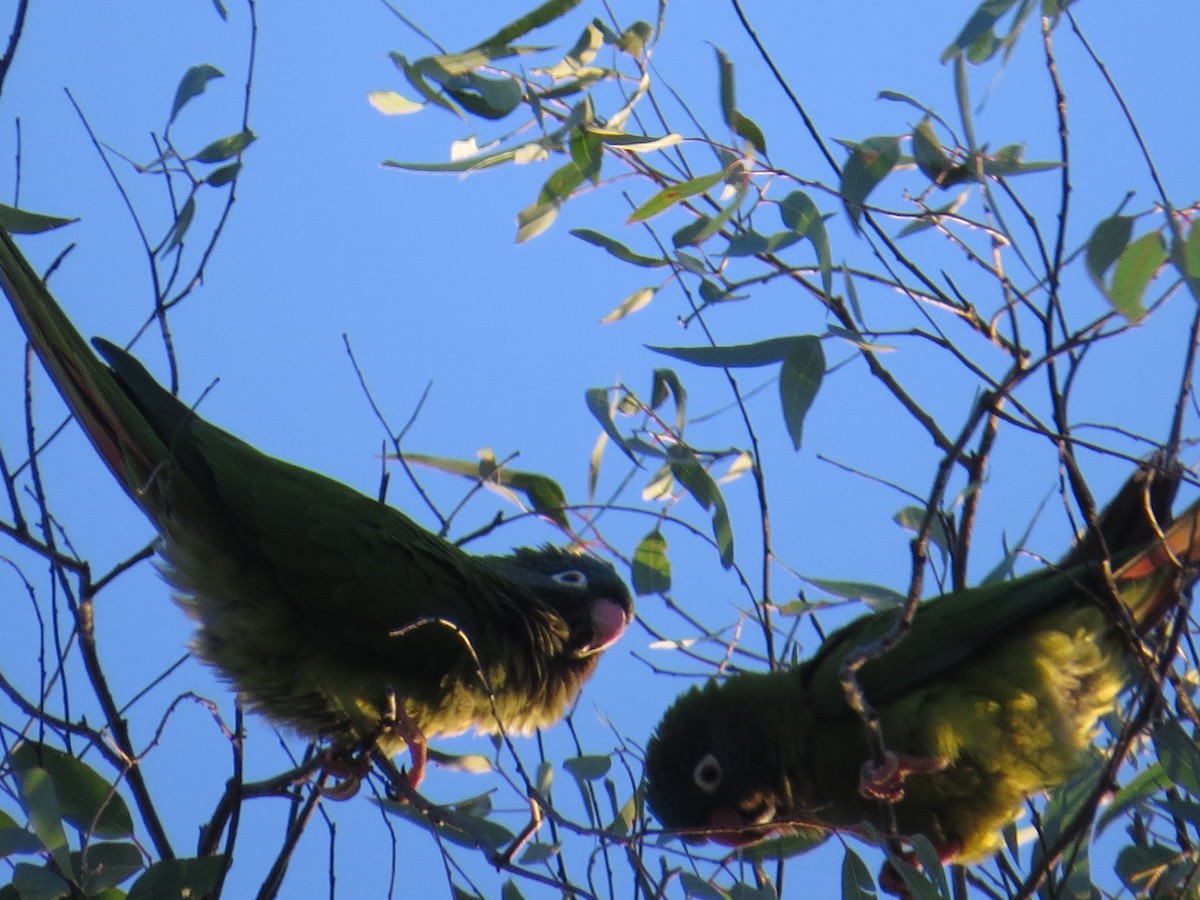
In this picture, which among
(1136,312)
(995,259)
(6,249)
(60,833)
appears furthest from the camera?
(6,249)

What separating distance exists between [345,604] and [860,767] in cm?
96

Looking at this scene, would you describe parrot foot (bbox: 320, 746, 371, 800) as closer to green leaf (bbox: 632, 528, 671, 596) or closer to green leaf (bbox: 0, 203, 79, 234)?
green leaf (bbox: 632, 528, 671, 596)

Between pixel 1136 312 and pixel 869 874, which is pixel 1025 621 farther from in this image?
pixel 1136 312

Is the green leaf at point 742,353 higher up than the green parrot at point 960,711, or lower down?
higher up

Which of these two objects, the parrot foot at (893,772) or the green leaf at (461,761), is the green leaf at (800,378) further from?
the green leaf at (461,761)

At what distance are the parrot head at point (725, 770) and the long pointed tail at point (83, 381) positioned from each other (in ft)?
3.59

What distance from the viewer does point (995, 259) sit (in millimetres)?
1817


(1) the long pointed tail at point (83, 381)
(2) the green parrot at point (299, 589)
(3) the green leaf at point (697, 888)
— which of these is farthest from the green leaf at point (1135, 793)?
(1) the long pointed tail at point (83, 381)

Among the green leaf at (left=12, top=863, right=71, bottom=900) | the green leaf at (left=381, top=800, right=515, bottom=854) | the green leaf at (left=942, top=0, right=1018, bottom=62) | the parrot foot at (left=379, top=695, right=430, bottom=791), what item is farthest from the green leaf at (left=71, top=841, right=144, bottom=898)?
the green leaf at (left=942, top=0, right=1018, bottom=62)

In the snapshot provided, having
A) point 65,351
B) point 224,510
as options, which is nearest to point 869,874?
point 224,510

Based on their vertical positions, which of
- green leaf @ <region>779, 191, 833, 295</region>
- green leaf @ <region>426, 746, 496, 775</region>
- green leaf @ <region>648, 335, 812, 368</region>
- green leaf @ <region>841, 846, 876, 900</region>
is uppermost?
green leaf @ <region>779, 191, 833, 295</region>

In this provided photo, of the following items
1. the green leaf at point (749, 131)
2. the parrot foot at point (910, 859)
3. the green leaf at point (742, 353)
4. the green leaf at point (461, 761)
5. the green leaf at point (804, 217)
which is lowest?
the parrot foot at point (910, 859)

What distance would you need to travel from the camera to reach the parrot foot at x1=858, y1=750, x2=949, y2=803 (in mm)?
1938

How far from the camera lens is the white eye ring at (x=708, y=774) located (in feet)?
7.29
